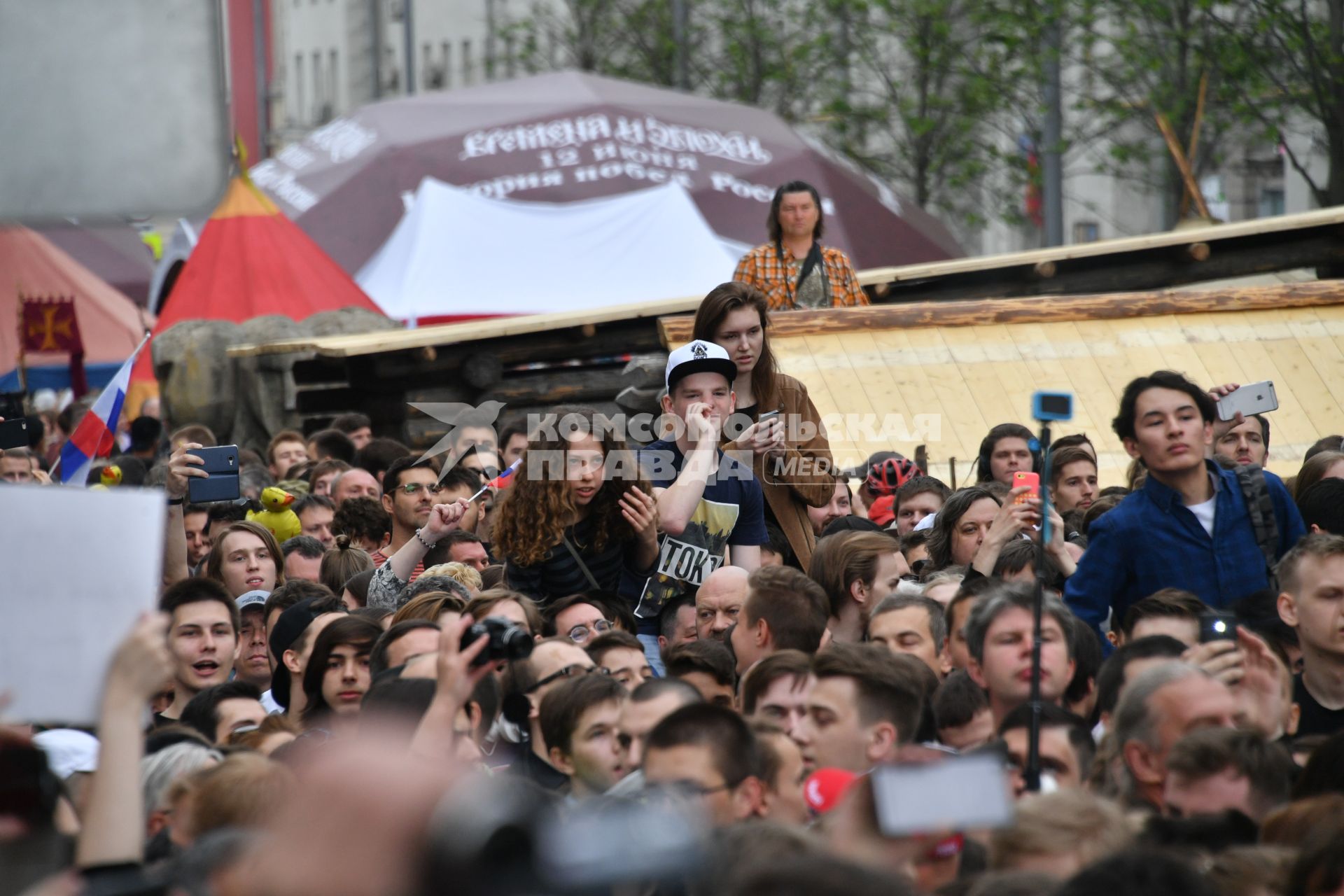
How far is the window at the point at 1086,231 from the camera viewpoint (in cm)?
3506

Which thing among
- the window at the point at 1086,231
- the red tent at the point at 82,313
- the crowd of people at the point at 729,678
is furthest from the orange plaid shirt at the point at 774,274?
the window at the point at 1086,231

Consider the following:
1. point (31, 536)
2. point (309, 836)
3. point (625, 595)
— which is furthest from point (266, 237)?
point (309, 836)

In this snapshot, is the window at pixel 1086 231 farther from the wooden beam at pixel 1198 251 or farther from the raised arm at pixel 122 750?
the raised arm at pixel 122 750

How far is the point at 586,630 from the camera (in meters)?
6.13

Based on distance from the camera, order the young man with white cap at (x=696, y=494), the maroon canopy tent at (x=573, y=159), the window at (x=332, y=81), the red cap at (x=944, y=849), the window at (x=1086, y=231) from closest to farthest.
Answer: the red cap at (x=944, y=849) → the young man with white cap at (x=696, y=494) → the maroon canopy tent at (x=573, y=159) → the window at (x=1086, y=231) → the window at (x=332, y=81)

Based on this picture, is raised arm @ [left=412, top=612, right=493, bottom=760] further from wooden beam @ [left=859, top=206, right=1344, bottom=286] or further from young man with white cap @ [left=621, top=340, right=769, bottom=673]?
wooden beam @ [left=859, top=206, right=1344, bottom=286]

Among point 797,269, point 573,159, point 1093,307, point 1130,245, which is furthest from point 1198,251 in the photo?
point 573,159

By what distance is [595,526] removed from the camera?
6.61 m

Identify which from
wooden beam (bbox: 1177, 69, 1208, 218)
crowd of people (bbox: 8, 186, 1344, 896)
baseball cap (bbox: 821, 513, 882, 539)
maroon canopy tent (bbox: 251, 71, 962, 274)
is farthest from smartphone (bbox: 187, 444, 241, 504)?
maroon canopy tent (bbox: 251, 71, 962, 274)

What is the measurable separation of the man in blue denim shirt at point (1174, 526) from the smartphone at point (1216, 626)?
52cm

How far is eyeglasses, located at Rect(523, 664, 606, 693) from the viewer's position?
5113 mm

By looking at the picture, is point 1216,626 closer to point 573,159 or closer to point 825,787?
point 825,787

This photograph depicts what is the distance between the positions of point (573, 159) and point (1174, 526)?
67.1 ft

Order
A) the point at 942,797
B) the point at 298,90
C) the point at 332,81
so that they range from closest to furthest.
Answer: the point at 942,797 → the point at 332,81 → the point at 298,90
